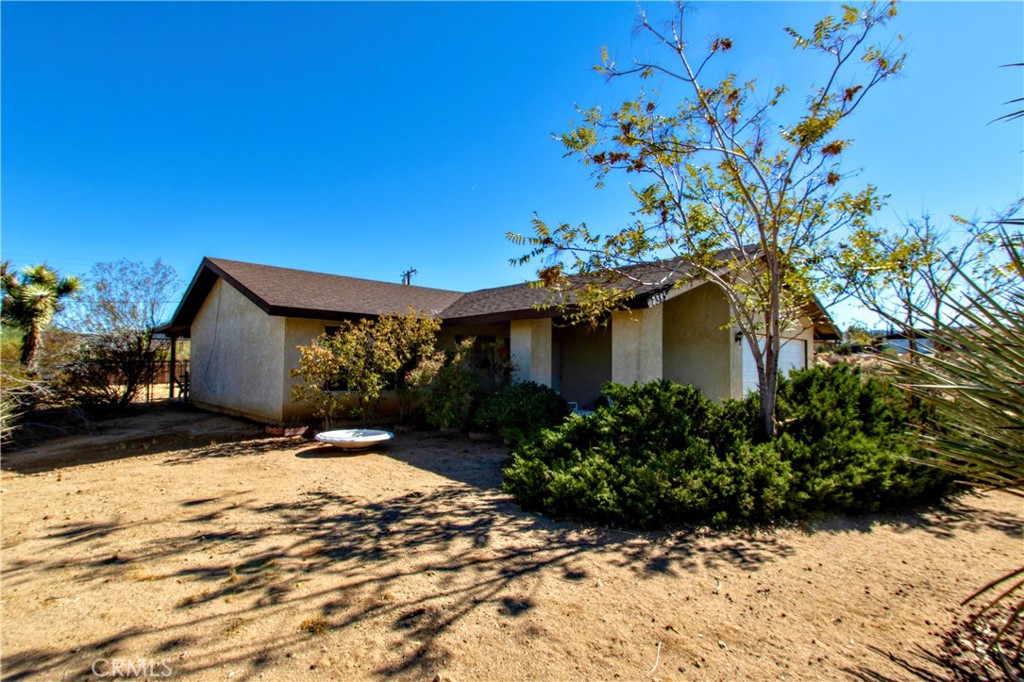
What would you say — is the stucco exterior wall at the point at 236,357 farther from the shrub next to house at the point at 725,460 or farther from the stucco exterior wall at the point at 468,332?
the shrub next to house at the point at 725,460

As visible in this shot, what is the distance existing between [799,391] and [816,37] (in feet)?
18.3

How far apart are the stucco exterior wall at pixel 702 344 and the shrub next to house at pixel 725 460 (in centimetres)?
355

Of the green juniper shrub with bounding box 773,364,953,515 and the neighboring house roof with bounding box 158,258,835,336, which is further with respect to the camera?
the neighboring house roof with bounding box 158,258,835,336

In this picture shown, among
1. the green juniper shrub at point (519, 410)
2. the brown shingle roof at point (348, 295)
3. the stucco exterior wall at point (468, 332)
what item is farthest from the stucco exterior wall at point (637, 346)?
the stucco exterior wall at point (468, 332)

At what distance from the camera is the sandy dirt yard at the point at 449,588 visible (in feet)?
9.21

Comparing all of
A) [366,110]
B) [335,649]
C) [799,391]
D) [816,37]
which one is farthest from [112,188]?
[799,391]

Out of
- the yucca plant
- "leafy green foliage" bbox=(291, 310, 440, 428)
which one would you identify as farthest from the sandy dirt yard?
"leafy green foliage" bbox=(291, 310, 440, 428)

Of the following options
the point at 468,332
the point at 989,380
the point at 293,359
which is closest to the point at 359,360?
the point at 293,359

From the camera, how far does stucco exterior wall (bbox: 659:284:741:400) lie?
38.4 ft

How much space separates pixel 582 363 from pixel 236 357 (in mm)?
10974

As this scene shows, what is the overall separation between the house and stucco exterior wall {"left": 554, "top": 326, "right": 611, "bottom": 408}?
0.03 meters

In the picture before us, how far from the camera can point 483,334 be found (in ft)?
48.6

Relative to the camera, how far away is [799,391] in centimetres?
802

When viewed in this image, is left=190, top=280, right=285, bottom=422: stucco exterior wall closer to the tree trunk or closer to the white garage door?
the tree trunk
